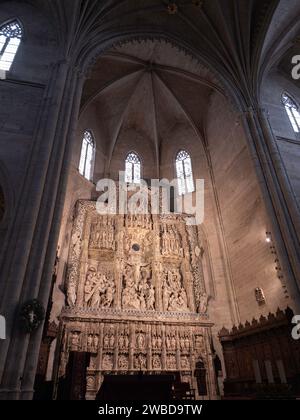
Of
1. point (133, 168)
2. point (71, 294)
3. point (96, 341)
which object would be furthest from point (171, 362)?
point (133, 168)

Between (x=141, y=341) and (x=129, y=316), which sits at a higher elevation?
(x=129, y=316)

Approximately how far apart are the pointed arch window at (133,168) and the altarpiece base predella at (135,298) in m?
4.04

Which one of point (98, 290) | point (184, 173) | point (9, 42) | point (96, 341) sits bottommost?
point (96, 341)

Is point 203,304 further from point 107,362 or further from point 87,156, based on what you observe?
point 87,156

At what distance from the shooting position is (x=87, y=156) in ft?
57.9

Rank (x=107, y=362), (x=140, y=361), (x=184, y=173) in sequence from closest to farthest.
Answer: (x=107, y=362) < (x=140, y=361) < (x=184, y=173)

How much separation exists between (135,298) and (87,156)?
30.3 ft

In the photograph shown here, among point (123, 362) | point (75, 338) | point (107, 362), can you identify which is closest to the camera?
point (75, 338)

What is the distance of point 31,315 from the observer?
21.0 feet

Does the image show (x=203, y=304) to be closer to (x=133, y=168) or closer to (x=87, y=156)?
(x=133, y=168)

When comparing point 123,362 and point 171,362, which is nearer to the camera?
point 123,362

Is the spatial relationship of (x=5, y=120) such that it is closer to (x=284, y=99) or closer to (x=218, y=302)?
(x=218, y=302)

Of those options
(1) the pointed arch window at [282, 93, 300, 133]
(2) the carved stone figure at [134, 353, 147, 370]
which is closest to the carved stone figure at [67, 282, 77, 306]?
(2) the carved stone figure at [134, 353, 147, 370]

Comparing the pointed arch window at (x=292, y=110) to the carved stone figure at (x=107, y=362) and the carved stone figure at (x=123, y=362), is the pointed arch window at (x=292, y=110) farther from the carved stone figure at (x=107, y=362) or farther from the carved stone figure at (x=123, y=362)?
the carved stone figure at (x=107, y=362)
